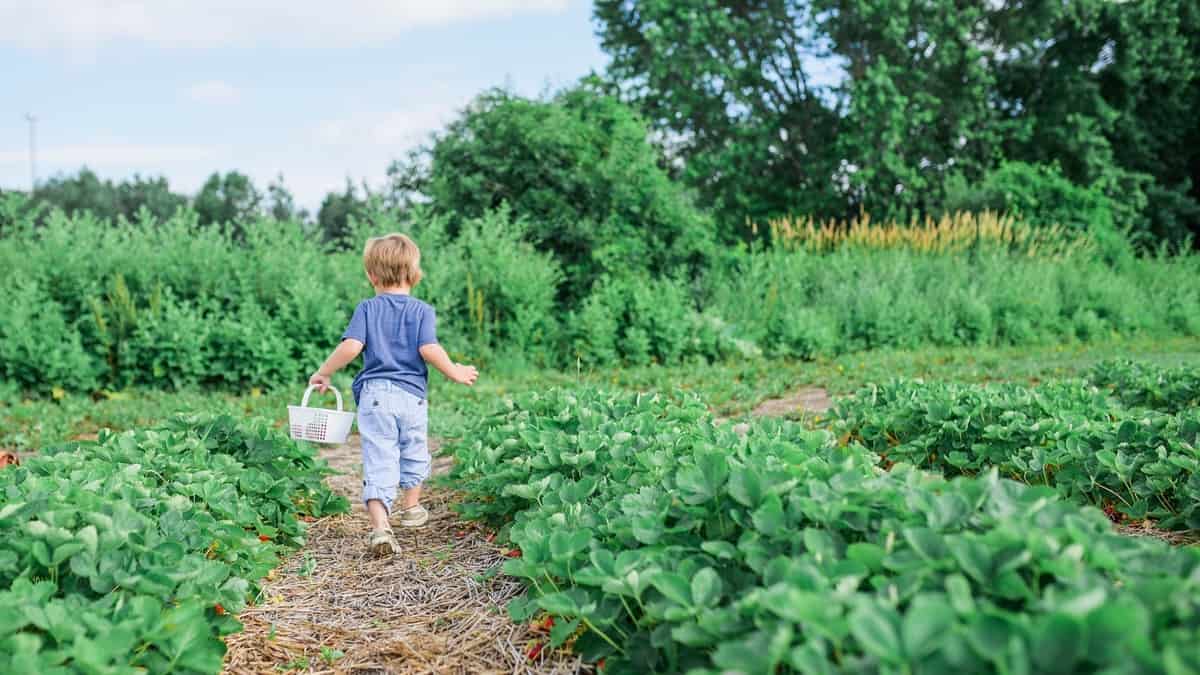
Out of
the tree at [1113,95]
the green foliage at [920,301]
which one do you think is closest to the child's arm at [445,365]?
the green foliage at [920,301]

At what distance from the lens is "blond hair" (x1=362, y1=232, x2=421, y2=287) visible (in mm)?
3945

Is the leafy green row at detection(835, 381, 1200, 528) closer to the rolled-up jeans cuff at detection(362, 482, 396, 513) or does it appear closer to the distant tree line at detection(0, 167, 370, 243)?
the rolled-up jeans cuff at detection(362, 482, 396, 513)

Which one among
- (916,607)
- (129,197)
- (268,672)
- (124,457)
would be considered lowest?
(268,672)

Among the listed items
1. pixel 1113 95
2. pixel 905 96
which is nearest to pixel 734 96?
pixel 905 96

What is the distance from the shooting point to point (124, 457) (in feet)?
11.0

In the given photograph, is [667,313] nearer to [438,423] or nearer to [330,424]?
[438,423]

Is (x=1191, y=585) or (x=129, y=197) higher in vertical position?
(x=129, y=197)

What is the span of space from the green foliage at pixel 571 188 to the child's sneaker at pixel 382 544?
690 centimetres

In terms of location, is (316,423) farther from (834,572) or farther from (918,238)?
(918,238)

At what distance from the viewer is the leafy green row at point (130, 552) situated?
194cm

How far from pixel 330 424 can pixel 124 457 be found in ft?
2.47

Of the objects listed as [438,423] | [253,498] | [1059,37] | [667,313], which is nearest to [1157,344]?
[667,313]

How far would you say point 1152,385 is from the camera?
5176 mm

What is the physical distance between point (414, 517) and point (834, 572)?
99.9 inches
